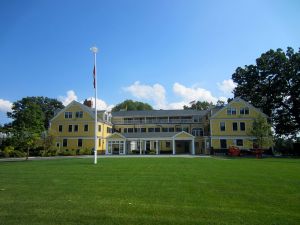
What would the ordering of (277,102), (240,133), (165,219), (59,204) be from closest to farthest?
(165,219), (59,204), (240,133), (277,102)

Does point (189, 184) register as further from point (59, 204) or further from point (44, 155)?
point (44, 155)

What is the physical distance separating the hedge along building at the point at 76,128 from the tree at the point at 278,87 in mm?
29505

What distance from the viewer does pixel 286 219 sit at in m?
5.71

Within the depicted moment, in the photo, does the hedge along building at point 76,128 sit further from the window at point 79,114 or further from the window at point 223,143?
the window at point 223,143

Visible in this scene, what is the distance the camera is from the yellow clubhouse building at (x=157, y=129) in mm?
45000

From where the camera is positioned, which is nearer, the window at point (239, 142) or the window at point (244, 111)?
the window at point (239, 142)

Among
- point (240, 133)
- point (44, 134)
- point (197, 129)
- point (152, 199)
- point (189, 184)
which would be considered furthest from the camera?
point (197, 129)

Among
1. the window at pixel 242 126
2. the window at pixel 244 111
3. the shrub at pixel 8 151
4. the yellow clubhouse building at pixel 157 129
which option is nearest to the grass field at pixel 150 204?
the shrub at pixel 8 151

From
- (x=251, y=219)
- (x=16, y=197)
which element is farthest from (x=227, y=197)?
(x=16, y=197)

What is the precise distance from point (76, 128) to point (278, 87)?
36663mm

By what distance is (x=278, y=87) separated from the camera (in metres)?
46.7

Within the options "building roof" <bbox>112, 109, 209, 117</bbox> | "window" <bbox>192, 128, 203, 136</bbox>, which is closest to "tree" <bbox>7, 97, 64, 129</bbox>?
"building roof" <bbox>112, 109, 209, 117</bbox>

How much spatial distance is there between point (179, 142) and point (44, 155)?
25.4m

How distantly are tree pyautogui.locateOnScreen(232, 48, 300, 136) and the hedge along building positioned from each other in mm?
29505
